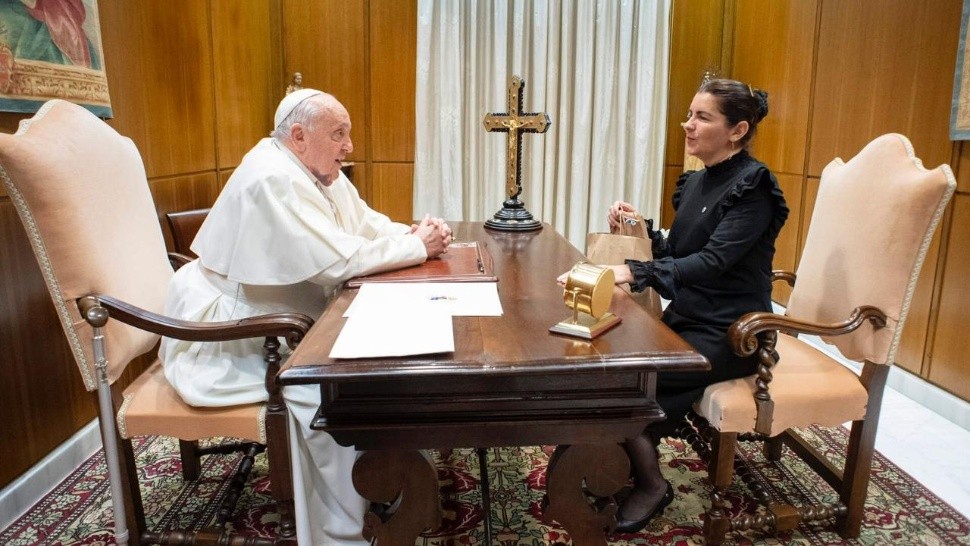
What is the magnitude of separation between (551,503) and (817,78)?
3533 millimetres

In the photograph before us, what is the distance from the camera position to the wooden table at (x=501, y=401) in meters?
1.15

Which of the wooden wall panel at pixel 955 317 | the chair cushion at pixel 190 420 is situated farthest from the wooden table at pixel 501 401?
the wooden wall panel at pixel 955 317

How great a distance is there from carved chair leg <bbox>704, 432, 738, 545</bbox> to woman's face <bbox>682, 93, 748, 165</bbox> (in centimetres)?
87

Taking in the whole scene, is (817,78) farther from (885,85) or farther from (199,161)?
(199,161)

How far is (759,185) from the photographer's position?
6.05 feet

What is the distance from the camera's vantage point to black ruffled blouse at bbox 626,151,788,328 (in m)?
1.83

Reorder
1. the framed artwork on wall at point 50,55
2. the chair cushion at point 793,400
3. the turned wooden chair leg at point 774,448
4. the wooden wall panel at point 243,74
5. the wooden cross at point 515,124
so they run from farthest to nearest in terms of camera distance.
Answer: the wooden wall panel at point 243,74
the wooden cross at point 515,124
the turned wooden chair leg at point 774,448
the framed artwork on wall at point 50,55
the chair cushion at point 793,400

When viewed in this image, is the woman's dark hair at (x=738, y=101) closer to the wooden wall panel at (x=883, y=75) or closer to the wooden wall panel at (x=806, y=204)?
the wooden wall panel at (x=883, y=75)

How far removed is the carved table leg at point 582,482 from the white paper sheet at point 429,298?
1.15ft

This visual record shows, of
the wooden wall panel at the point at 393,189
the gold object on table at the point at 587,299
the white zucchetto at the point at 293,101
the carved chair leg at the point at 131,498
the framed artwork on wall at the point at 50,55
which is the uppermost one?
the framed artwork on wall at the point at 50,55

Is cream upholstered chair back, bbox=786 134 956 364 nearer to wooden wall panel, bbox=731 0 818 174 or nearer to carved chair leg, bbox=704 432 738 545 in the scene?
carved chair leg, bbox=704 432 738 545

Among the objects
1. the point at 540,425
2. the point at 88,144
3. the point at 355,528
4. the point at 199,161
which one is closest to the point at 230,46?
the point at 199,161

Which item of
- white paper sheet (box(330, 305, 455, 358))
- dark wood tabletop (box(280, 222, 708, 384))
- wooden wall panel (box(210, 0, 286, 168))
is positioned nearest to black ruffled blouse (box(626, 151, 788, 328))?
A: dark wood tabletop (box(280, 222, 708, 384))

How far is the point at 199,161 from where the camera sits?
3438 millimetres
